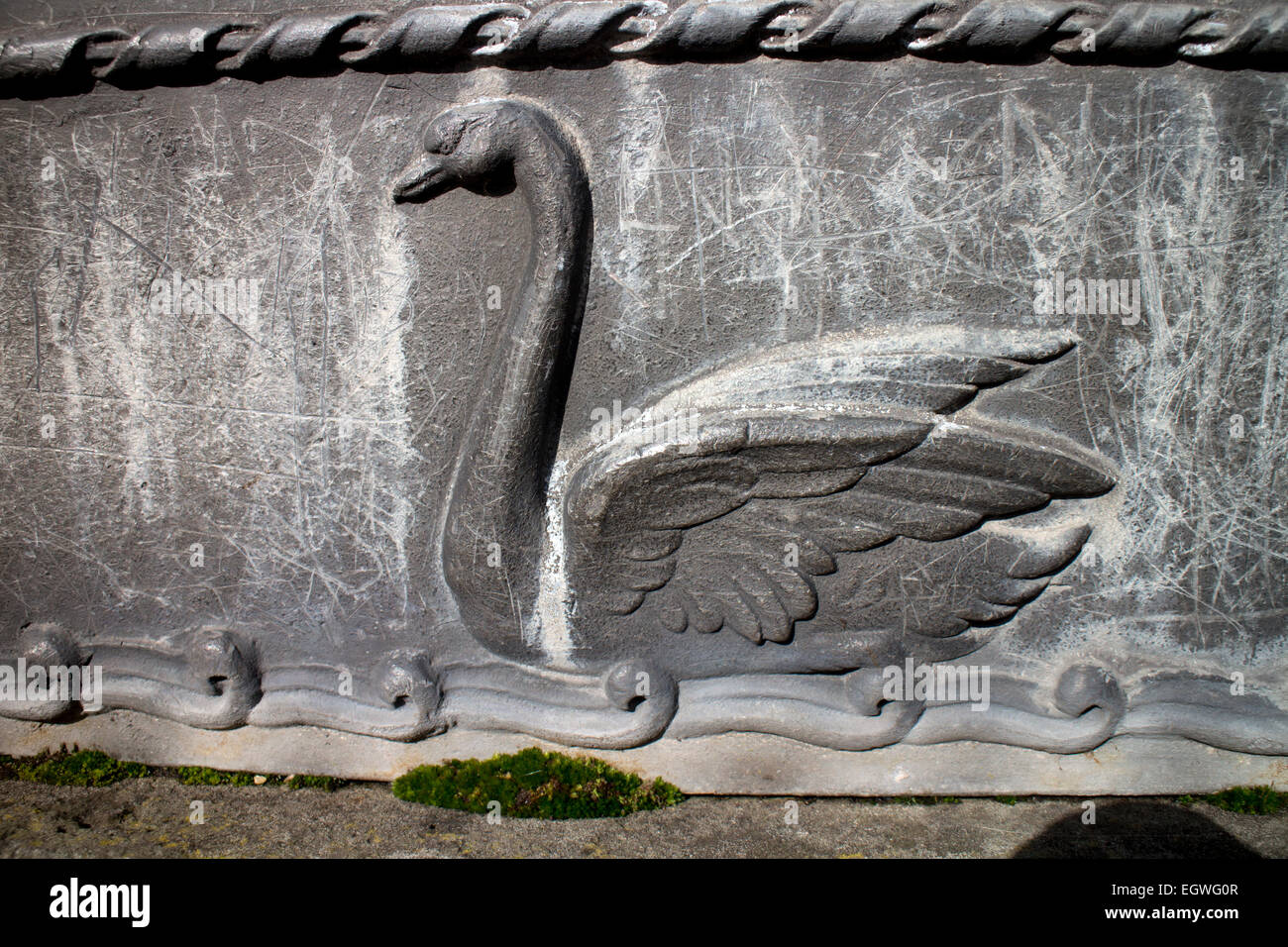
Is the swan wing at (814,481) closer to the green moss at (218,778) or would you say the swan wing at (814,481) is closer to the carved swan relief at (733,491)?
the carved swan relief at (733,491)

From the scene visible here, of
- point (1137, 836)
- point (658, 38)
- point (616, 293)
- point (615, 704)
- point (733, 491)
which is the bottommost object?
point (1137, 836)

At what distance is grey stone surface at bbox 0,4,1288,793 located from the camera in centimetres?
183

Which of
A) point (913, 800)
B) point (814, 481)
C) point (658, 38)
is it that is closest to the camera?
point (658, 38)

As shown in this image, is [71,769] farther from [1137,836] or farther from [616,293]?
[1137,836]

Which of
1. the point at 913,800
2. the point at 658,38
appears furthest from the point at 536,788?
the point at 658,38

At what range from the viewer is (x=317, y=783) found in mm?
2252

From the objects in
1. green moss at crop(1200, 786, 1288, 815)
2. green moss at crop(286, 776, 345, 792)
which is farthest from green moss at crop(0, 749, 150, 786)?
green moss at crop(1200, 786, 1288, 815)

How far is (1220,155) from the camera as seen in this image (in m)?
1.83

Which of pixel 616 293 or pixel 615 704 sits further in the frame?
pixel 615 704

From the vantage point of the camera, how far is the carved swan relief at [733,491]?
191 centimetres

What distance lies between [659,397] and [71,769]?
1.80 meters

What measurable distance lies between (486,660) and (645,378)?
2.75 feet

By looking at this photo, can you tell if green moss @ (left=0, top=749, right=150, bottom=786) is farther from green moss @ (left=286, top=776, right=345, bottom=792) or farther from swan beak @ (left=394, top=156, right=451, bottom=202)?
swan beak @ (left=394, top=156, right=451, bottom=202)

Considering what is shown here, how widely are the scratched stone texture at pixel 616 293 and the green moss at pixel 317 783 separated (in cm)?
38
